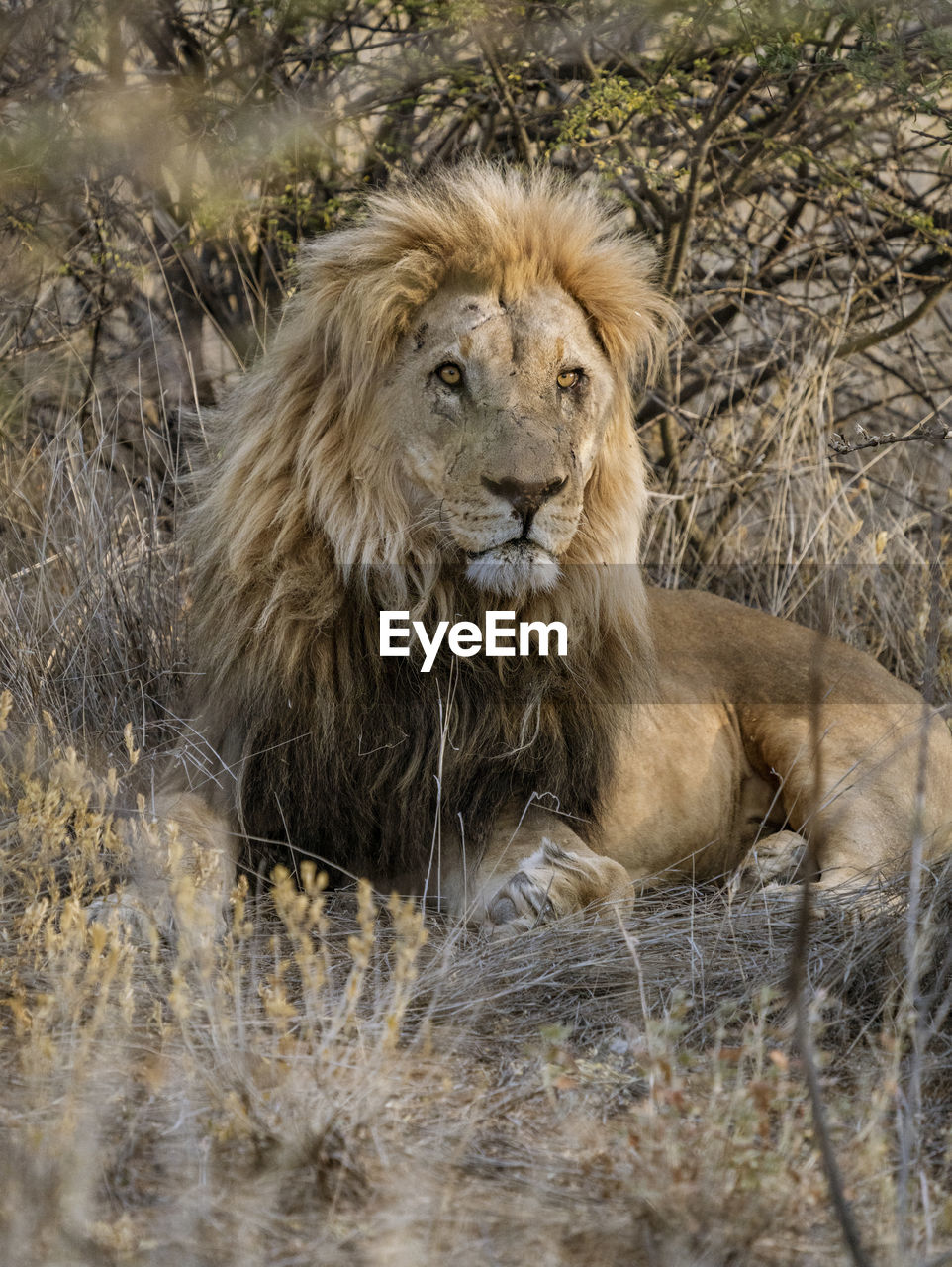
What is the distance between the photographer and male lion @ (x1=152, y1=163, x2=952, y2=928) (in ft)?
10.6

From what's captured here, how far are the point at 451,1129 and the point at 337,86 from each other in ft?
14.5

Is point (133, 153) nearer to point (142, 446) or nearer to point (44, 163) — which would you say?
point (44, 163)

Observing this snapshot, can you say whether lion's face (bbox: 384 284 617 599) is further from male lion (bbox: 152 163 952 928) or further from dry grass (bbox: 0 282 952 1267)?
dry grass (bbox: 0 282 952 1267)

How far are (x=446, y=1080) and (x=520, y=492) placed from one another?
1318 millimetres

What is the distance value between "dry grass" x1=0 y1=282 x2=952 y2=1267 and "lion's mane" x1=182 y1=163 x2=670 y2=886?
0.28 metres

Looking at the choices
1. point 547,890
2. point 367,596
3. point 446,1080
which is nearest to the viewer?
point 446,1080

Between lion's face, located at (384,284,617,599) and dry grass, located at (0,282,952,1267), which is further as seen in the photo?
lion's face, located at (384,284,617,599)

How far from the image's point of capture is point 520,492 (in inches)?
123

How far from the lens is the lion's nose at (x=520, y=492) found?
3.11m

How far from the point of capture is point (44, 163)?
15.7ft

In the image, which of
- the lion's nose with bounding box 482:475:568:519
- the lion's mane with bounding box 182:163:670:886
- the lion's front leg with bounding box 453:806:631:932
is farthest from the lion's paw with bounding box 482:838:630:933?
the lion's nose with bounding box 482:475:568:519

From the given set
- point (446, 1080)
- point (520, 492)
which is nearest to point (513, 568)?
point (520, 492)

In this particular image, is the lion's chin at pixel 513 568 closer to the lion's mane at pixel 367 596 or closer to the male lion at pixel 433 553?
the male lion at pixel 433 553

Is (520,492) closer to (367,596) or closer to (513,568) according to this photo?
(513,568)
